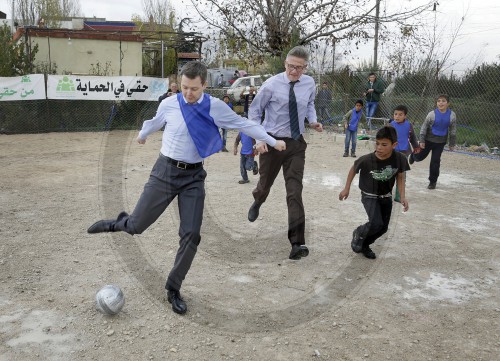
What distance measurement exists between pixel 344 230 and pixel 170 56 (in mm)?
20456

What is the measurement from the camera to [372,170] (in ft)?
17.8

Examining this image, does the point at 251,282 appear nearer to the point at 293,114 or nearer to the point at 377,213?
the point at 377,213

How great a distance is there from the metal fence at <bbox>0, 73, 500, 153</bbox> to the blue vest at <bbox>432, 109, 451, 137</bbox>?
5863mm

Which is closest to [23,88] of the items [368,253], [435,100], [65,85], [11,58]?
[65,85]

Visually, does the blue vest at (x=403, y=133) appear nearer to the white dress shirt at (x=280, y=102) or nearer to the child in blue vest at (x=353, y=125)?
the white dress shirt at (x=280, y=102)

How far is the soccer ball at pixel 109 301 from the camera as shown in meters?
3.95

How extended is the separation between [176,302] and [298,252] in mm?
1710

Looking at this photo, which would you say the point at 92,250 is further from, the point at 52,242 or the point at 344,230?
the point at 344,230

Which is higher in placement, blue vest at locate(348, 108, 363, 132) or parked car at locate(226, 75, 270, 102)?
parked car at locate(226, 75, 270, 102)

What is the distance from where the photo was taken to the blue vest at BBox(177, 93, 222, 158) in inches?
161

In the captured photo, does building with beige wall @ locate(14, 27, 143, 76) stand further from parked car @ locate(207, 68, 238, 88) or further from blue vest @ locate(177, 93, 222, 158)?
blue vest @ locate(177, 93, 222, 158)

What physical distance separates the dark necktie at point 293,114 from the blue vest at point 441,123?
4.83m

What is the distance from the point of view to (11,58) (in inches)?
675

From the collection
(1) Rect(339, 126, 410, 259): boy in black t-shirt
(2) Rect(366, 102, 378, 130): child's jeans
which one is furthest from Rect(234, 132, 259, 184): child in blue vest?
(2) Rect(366, 102, 378, 130): child's jeans
